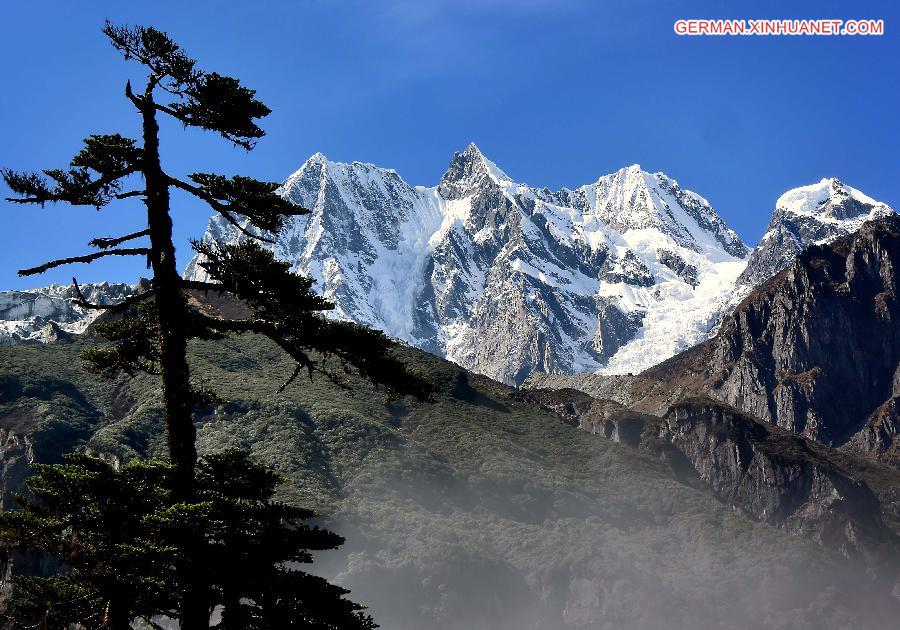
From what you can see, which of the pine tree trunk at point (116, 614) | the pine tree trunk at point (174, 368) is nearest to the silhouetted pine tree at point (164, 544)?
the pine tree trunk at point (116, 614)

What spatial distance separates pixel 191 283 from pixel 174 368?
1.49m

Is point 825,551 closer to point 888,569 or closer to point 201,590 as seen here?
point 888,569

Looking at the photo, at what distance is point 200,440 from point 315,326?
356 feet

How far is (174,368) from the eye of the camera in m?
15.4

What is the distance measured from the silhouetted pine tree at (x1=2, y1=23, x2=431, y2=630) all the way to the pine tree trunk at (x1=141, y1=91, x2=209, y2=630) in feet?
0.06

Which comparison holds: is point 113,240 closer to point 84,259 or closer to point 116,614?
point 84,259

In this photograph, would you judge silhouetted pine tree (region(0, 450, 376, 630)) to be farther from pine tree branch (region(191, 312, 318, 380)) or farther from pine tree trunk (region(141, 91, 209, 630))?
pine tree branch (region(191, 312, 318, 380))

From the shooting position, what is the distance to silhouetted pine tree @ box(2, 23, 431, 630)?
14578mm

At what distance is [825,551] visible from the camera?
551 ft

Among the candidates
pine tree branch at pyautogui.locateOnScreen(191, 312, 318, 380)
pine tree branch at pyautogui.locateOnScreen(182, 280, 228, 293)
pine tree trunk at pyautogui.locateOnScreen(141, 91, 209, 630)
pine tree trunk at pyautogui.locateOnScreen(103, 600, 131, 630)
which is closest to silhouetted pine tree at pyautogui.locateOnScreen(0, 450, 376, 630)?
pine tree trunk at pyautogui.locateOnScreen(103, 600, 131, 630)

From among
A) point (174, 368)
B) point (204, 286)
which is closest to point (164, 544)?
point (174, 368)

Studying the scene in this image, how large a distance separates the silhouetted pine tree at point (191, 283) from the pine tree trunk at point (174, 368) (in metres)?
0.02

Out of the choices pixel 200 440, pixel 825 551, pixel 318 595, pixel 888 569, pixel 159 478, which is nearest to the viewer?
pixel 318 595

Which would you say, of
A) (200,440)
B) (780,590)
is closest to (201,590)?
(200,440)
